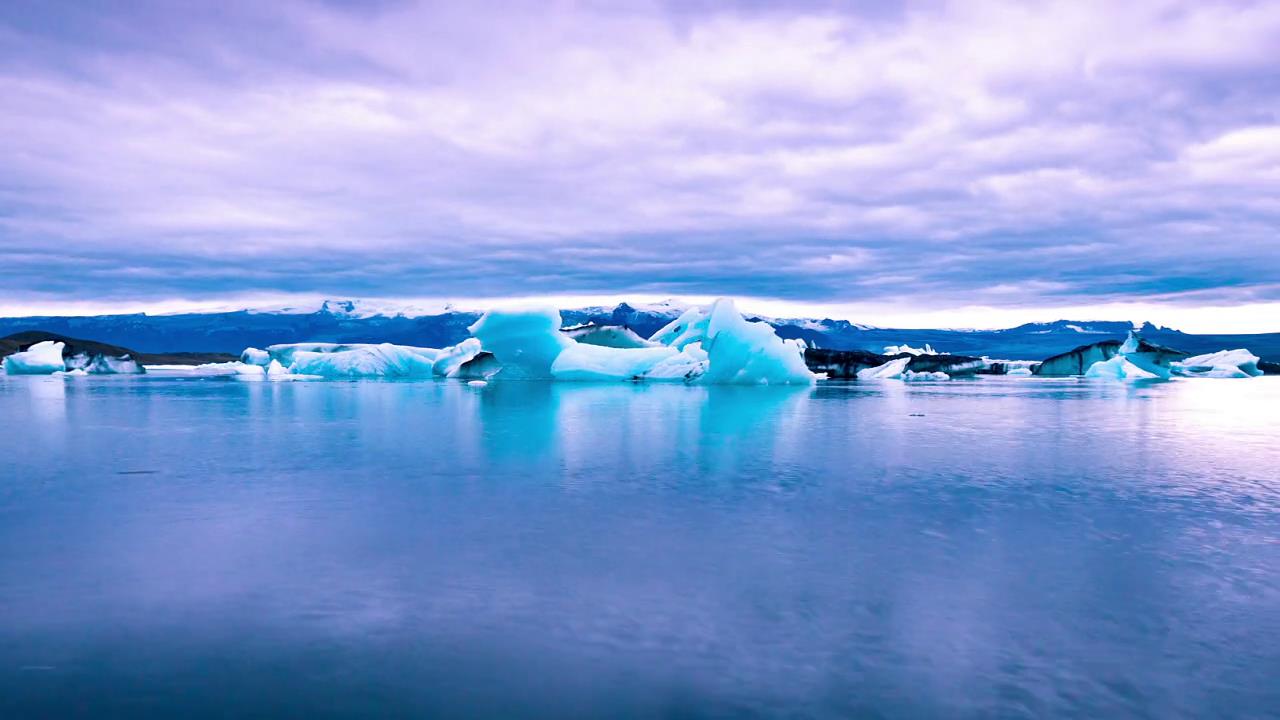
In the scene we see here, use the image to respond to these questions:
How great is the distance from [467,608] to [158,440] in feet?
29.0

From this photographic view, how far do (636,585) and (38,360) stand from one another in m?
49.0

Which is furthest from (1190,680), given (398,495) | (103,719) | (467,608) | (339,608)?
(398,495)

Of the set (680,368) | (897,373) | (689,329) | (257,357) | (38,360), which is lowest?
(897,373)

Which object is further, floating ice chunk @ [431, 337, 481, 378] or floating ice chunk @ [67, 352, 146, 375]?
floating ice chunk @ [67, 352, 146, 375]

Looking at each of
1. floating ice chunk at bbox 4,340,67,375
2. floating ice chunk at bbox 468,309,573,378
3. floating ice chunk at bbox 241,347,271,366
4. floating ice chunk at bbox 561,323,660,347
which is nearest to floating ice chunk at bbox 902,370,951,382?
floating ice chunk at bbox 561,323,660,347

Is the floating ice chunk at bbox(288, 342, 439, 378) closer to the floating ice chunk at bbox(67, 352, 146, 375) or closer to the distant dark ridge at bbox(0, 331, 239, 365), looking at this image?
the floating ice chunk at bbox(67, 352, 146, 375)

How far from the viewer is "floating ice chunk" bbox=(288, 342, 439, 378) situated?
3953 centimetres

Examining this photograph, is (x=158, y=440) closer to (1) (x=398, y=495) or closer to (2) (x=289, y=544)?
(1) (x=398, y=495)

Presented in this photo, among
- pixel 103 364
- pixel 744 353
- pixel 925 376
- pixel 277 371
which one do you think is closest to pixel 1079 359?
pixel 925 376

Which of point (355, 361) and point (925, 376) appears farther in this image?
point (925, 376)

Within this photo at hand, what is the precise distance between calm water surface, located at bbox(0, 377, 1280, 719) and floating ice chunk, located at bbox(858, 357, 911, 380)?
36280mm

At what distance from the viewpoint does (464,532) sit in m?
5.50

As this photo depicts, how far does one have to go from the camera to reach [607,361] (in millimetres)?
31953

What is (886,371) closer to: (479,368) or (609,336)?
(609,336)
